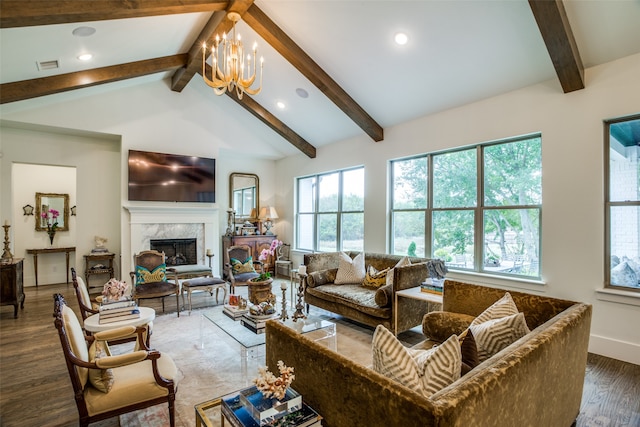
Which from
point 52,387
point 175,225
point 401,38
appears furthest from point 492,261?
point 175,225

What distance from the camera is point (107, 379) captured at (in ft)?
6.16

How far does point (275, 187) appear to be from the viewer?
26.7 ft

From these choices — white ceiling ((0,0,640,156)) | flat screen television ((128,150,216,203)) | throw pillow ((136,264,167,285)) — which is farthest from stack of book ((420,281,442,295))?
flat screen television ((128,150,216,203))

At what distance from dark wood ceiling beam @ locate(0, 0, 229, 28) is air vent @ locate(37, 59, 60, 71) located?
1.32 metres

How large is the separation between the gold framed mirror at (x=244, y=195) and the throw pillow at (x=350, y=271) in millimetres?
3562

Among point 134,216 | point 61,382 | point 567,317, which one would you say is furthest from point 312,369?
point 134,216

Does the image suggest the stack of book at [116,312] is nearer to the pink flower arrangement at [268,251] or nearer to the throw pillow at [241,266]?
the pink flower arrangement at [268,251]

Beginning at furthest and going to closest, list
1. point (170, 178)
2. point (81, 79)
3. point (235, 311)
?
point (170, 178)
point (81, 79)
point (235, 311)

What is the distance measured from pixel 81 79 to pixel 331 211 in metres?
4.62

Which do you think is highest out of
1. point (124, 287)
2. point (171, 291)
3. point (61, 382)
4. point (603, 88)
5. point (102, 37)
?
point (102, 37)

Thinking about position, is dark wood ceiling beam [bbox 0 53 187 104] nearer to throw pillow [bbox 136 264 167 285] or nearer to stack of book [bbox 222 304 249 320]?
throw pillow [bbox 136 264 167 285]

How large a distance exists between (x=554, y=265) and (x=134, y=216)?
6.43m

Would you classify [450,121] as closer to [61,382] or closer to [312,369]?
[312,369]

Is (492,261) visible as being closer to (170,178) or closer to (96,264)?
(170,178)
